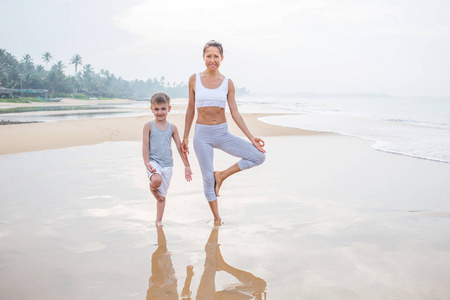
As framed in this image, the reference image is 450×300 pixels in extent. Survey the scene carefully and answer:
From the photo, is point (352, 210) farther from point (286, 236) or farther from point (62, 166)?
point (62, 166)

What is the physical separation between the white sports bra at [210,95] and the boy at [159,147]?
356 millimetres

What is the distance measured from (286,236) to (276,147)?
6248 millimetres

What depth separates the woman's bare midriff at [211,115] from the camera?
3.75 m

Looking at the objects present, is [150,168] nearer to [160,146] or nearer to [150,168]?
[150,168]

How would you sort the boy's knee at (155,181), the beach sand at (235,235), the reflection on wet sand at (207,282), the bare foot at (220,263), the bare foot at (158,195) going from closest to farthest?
the reflection on wet sand at (207,282) < the beach sand at (235,235) < the bare foot at (220,263) < the boy's knee at (155,181) < the bare foot at (158,195)

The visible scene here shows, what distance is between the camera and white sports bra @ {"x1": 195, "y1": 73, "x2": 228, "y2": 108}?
3746 millimetres

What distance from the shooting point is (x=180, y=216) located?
420cm

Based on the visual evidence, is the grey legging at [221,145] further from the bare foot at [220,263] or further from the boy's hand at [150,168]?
the bare foot at [220,263]

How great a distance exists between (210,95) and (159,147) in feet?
2.53

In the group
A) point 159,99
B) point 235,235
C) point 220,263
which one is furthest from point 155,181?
point 220,263

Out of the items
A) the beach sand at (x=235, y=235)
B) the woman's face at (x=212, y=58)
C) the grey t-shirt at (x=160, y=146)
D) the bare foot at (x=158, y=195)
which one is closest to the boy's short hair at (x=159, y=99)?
the grey t-shirt at (x=160, y=146)

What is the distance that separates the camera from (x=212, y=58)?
3771mm

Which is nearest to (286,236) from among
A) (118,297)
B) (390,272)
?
(390,272)

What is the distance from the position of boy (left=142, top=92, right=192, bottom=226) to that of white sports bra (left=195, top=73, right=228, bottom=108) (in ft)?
1.17
